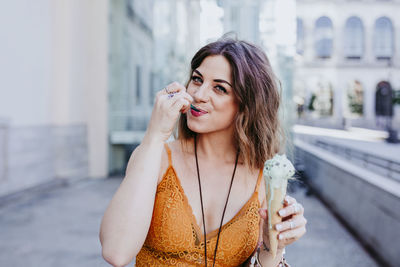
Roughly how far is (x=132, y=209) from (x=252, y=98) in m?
0.82

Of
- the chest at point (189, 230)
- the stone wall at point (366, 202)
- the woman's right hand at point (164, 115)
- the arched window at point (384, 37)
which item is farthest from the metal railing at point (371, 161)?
the arched window at point (384, 37)

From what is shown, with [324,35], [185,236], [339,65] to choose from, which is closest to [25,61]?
[185,236]

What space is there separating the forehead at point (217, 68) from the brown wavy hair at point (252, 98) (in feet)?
0.07

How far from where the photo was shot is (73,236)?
179 inches

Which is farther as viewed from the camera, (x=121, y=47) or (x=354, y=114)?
(x=354, y=114)

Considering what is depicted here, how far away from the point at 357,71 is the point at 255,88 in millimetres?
40786

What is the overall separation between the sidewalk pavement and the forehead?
2.82 m

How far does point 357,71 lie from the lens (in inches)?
1494

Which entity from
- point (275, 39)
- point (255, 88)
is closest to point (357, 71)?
point (275, 39)

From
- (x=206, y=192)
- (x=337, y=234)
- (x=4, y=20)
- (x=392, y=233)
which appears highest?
(x=4, y=20)

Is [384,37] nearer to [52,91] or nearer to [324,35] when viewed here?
[324,35]

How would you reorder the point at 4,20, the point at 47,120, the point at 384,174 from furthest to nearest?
the point at 47,120, the point at 4,20, the point at 384,174

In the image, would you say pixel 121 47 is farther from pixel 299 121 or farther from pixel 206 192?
pixel 299 121

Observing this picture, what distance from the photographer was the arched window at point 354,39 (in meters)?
33.5
